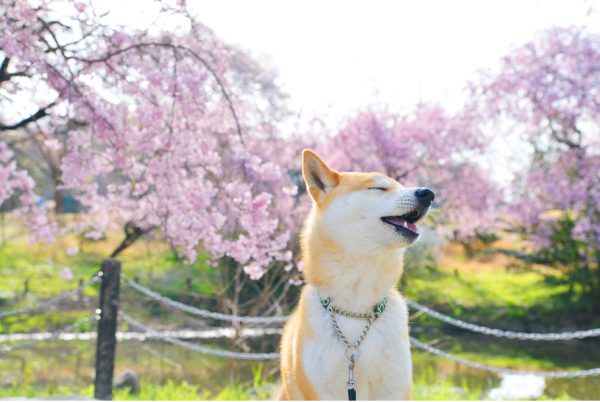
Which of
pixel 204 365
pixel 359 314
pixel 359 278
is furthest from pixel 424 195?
pixel 204 365

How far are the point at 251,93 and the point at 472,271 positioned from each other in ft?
37.6

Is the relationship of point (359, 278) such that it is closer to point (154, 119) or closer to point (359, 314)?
point (359, 314)

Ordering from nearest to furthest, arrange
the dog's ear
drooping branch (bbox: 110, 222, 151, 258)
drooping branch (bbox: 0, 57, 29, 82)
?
the dog's ear → drooping branch (bbox: 0, 57, 29, 82) → drooping branch (bbox: 110, 222, 151, 258)

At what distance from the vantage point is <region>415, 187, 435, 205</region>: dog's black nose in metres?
2.95

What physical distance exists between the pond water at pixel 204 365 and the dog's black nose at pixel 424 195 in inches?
206

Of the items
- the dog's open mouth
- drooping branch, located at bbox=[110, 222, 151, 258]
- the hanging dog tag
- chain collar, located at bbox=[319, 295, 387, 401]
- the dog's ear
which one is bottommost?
the hanging dog tag

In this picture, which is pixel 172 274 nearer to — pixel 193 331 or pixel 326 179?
pixel 193 331

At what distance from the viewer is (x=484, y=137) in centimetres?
1174

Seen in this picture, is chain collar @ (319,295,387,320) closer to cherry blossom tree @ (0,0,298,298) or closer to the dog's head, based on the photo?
the dog's head

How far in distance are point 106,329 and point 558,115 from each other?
857 cm

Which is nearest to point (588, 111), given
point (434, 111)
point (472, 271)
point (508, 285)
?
point (434, 111)

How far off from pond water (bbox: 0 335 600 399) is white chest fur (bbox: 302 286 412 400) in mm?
4981

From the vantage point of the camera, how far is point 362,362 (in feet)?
9.69

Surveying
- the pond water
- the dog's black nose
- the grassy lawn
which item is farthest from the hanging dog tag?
the grassy lawn
